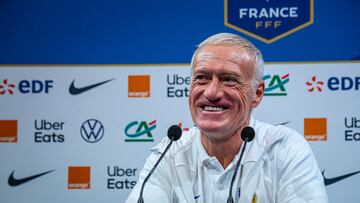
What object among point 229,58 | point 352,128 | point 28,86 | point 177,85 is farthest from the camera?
point 28,86

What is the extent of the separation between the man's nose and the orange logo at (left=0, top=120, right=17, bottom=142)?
6.73 feet

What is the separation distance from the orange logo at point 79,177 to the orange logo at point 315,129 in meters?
1.55

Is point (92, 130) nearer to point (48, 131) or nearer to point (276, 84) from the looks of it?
point (48, 131)

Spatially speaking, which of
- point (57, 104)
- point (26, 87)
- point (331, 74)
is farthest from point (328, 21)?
point (26, 87)

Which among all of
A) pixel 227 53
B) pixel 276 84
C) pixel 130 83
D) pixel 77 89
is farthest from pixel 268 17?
pixel 227 53

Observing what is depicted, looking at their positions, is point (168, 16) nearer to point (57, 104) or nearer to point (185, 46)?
point (185, 46)

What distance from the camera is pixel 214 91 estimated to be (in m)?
1.50

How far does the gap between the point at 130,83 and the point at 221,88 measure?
5.19 ft

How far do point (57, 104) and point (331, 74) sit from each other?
1.93m

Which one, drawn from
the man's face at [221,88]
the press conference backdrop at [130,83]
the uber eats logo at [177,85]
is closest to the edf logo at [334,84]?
the press conference backdrop at [130,83]

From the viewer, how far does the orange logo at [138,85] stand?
9.84 feet

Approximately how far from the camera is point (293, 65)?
9.52ft

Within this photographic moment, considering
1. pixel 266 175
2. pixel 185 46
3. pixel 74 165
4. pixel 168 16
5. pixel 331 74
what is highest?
pixel 168 16

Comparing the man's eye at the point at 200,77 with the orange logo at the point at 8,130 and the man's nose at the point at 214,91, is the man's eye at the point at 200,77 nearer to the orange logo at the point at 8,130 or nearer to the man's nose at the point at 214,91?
the man's nose at the point at 214,91
